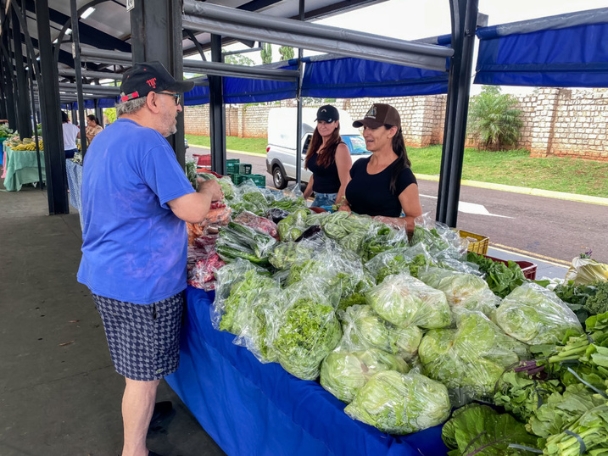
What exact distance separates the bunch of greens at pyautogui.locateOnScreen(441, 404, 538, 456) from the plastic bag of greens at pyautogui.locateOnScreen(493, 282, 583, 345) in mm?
284

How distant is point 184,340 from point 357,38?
8.42ft

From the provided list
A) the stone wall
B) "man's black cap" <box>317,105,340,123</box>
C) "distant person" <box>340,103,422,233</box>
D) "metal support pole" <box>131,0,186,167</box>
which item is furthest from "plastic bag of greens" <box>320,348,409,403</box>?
the stone wall

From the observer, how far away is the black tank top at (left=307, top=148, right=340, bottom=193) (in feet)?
13.3

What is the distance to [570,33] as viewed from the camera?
331cm

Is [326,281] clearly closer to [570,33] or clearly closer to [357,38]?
[357,38]

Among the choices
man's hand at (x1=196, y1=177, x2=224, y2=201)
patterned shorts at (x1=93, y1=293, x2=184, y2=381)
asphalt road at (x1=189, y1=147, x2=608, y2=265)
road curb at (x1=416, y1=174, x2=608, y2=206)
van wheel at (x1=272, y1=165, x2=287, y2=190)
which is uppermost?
man's hand at (x1=196, y1=177, x2=224, y2=201)

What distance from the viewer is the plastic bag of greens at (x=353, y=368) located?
1416 mm

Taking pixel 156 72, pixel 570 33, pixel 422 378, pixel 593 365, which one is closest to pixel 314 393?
pixel 422 378

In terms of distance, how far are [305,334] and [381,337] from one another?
26 centimetres

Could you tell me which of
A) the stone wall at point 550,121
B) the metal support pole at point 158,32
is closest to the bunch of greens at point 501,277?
the metal support pole at point 158,32

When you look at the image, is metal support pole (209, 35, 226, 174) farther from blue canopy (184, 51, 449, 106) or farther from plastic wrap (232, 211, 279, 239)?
plastic wrap (232, 211, 279, 239)

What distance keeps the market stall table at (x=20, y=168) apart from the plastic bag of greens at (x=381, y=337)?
471 inches

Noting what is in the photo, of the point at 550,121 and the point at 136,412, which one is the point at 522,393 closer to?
the point at 136,412

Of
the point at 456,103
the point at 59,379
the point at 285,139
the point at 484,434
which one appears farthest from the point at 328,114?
the point at 285,139
